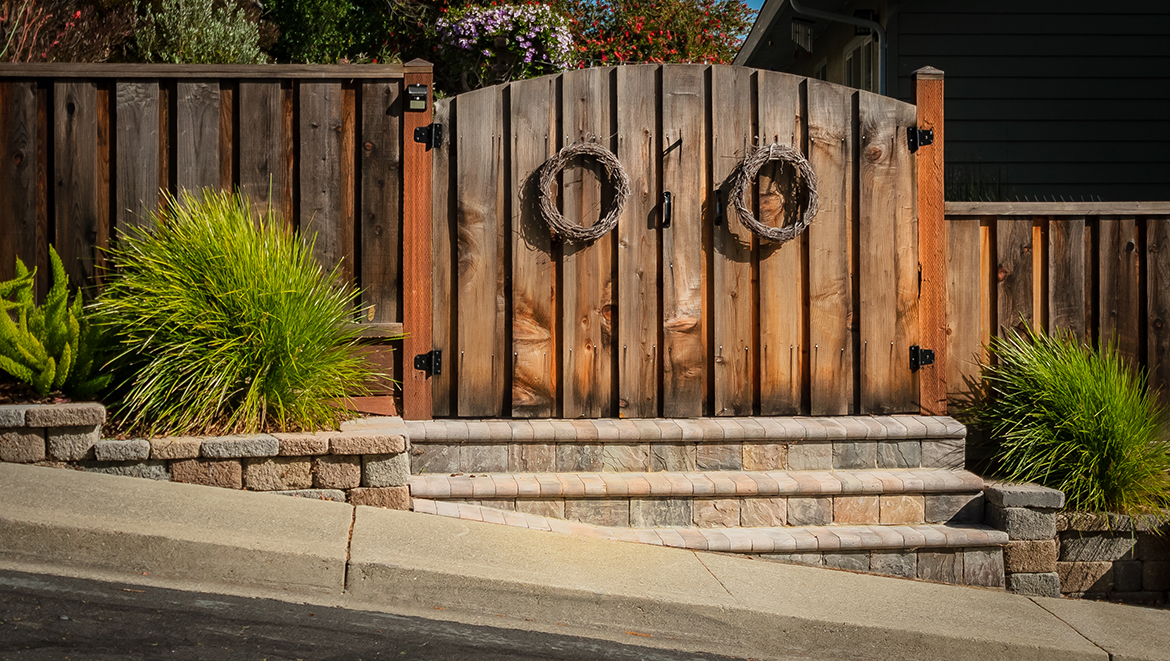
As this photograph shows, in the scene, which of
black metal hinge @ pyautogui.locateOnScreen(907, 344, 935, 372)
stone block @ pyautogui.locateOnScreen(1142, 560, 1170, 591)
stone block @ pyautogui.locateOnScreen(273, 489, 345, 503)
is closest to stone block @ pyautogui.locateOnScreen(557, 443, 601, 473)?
stone block @ pyautogui.locateOnScreen(273, 489, 345, 503)

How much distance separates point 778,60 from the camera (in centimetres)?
1338

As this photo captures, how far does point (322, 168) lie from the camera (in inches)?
193

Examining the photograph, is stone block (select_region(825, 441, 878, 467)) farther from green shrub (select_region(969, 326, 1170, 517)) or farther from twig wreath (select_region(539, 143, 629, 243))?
twig wreath (select_region(539, 143, 629, 243))

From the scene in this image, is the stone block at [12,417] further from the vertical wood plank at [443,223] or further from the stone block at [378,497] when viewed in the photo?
the vertical wood plank at [443,223]

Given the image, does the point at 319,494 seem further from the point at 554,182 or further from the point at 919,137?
the point at 919,137

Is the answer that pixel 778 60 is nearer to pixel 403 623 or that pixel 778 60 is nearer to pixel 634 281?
pixel 634 281

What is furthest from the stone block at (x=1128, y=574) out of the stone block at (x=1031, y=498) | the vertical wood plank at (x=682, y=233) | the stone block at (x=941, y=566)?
the vertical wood plank at (x=682, y=233)

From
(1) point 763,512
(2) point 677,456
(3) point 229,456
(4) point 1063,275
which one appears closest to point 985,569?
(1) point 763,512

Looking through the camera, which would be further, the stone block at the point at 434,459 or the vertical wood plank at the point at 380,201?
the vertical wood plank at the point at 380,201

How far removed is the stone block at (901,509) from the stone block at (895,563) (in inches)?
9.2

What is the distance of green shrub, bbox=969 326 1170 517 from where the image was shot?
466cm

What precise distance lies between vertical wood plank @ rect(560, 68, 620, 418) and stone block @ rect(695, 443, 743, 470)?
23.8 inches

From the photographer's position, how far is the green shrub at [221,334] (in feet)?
13.6

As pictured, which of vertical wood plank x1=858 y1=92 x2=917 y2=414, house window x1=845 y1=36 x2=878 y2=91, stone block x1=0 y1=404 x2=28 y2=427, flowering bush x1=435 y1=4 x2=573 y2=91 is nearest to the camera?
stone block x1=0 y1=404 x2=28 y2=427
